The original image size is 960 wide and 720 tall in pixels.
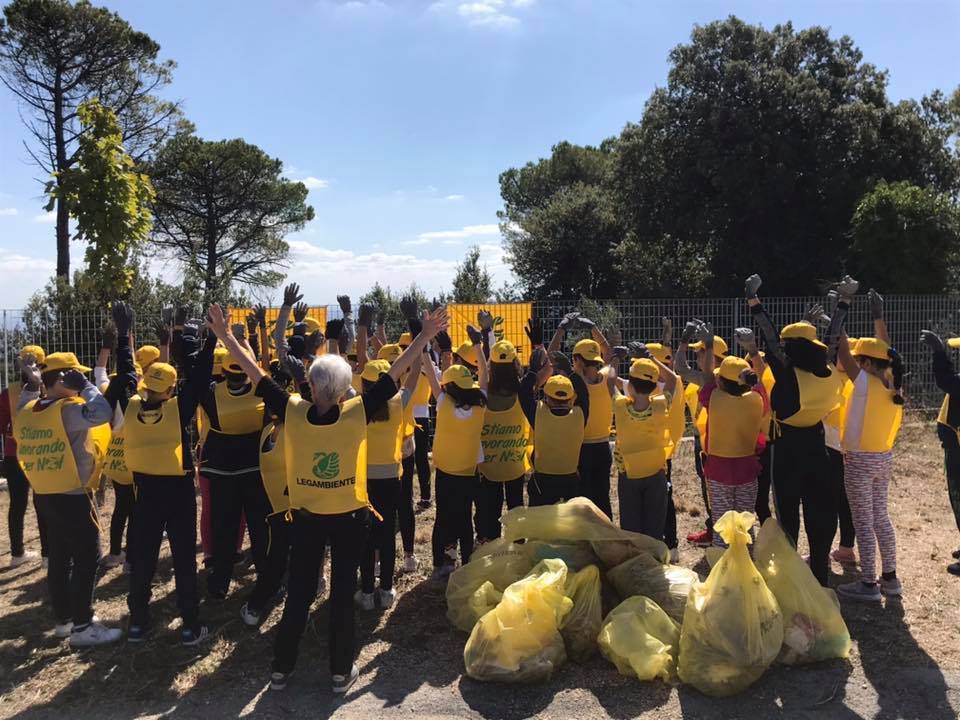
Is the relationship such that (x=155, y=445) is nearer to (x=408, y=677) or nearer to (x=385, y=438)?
(x=385, y=438)

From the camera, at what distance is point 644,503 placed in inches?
202

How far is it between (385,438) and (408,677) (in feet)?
4.79

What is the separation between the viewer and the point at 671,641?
388 cm

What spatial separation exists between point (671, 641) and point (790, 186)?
60.5 feet

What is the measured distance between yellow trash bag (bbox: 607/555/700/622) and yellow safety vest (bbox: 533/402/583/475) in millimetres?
928

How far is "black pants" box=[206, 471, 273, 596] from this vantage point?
4.89m

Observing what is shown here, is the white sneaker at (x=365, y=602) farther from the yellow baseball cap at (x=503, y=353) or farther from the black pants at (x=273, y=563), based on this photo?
the yellow baseball cap at (x=503, y=353)

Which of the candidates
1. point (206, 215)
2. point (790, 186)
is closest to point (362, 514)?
point (790, 186)

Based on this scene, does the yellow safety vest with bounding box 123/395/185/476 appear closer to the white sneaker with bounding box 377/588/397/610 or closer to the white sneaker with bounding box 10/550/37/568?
the white sneaker with bounding box 377/588/397/610

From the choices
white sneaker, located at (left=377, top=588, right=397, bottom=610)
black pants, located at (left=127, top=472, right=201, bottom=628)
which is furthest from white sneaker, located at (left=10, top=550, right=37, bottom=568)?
white sneaker, located at (left=377, top=588, right=397, bottom=610)

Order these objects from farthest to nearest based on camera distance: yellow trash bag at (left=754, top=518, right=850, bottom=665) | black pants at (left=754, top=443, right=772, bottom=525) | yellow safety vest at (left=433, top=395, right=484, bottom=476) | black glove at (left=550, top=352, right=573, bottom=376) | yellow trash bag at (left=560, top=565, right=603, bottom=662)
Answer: black pants at (left=754, top=443, right=772, bottom=525) < black glove at (left=550, top=352, right=573, bottom=376) < yellow safety vest at (left=433, top=395, right=484, bottom=476) < yellow trash bag at (left=560, top=565, right=603, bottom=662) < yellow trash bag at (left=754, top=518, right=850, bottom=665)

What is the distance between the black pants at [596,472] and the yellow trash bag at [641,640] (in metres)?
1.63

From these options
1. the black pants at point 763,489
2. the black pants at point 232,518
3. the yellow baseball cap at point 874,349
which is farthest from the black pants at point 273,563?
the yellow baseball cap at point 874,349

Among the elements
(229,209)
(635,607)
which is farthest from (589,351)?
(229,209)
